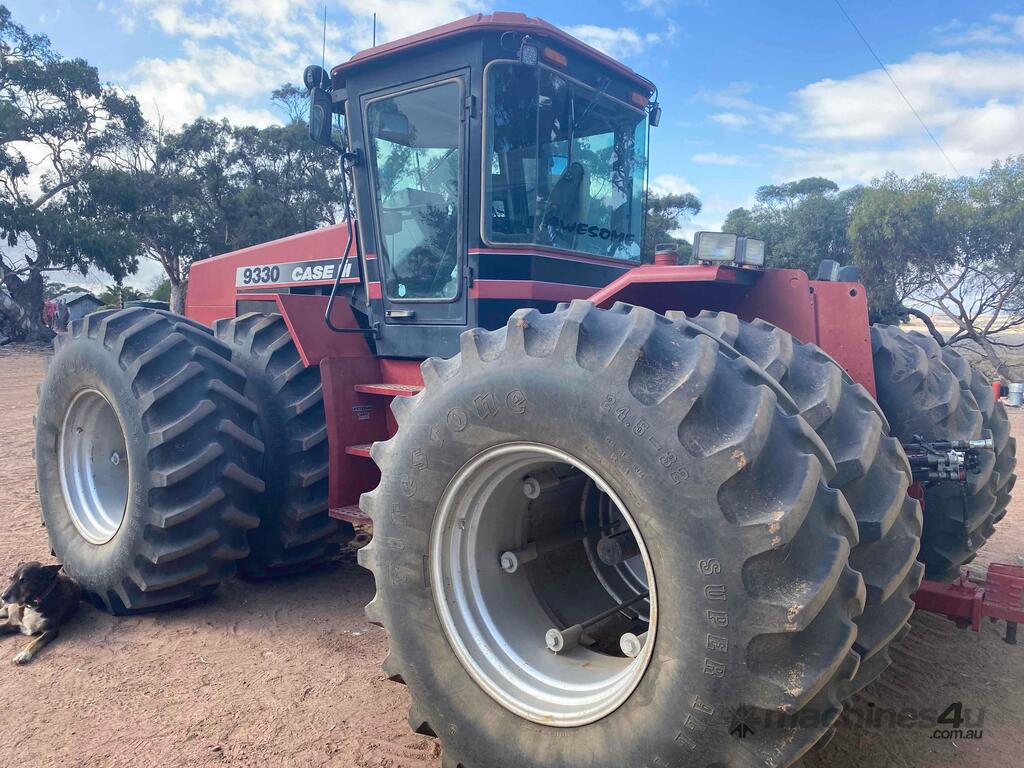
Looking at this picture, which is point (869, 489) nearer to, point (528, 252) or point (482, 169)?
point (528, 252)

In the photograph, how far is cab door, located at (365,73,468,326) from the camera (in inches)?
153

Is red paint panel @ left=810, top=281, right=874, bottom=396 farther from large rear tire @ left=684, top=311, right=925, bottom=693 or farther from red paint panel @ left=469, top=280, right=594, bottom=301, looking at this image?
red paint panel @ left=469, top=280, right=594, bottom=301

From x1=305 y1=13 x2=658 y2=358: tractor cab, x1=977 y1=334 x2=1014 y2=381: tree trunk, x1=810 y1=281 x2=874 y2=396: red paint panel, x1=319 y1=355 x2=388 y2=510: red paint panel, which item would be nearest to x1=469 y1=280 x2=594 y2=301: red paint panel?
x1=305 y1=13 x2=658 y2=358: tractor cab

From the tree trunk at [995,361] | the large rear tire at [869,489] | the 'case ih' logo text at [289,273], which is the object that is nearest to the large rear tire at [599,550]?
the large rear tire at [869,489]

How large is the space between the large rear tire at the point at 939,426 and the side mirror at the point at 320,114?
10.4ft

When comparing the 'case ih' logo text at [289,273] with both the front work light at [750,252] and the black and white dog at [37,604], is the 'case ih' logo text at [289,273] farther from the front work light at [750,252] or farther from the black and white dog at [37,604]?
the front work light at [750,252]

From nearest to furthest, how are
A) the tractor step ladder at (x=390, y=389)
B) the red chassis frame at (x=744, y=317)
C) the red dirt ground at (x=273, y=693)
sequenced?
the red dirt ground at (x=273, y=693) → the red chassis frame at (x=744, y=317) → the tractor step ladder at (x=390, y=389)

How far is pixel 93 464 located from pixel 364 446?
1788mm

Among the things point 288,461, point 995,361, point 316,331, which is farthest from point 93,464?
point 995,361

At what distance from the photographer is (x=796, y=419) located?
209cm

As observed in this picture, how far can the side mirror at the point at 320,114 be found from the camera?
434 cm

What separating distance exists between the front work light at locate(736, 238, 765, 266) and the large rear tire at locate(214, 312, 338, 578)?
2.38 metres

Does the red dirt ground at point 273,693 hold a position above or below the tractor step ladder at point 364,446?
below

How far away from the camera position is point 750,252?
10.2ft
